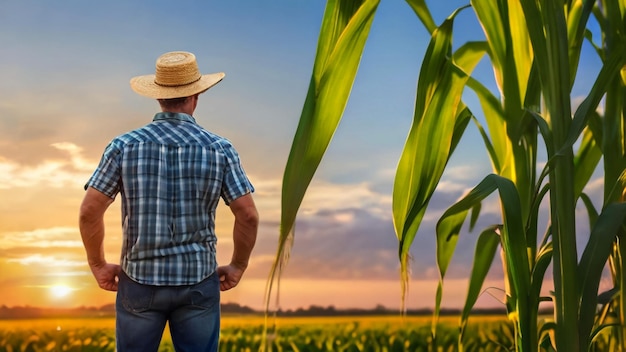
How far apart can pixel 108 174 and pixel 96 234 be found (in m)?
0.12

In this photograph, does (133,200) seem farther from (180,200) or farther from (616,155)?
(616,155)

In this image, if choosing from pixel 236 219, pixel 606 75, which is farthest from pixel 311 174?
pixel 606 75

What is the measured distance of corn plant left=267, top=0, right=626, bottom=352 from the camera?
1.31m

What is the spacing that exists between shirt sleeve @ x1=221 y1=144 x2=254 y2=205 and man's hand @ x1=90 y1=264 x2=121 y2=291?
256mm

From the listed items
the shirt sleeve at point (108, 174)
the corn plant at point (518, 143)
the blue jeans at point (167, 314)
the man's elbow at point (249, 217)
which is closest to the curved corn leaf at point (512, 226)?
the corn plant at point (518, 143)

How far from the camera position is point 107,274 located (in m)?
1.38

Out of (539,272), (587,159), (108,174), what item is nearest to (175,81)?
(108,174)

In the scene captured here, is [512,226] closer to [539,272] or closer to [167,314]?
[539,272]

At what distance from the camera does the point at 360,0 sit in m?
1.39

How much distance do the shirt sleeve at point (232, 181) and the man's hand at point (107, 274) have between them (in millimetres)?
256

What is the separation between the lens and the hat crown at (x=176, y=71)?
143 cm

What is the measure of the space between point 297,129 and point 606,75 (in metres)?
0.60

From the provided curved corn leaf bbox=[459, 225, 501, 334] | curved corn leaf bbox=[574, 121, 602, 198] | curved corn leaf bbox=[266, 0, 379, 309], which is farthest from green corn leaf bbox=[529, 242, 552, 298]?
curved corn leaf bbox=[266, 0, 379, 309]

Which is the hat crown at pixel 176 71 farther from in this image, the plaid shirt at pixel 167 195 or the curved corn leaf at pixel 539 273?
the curved corn leaf at pixel 539 273
